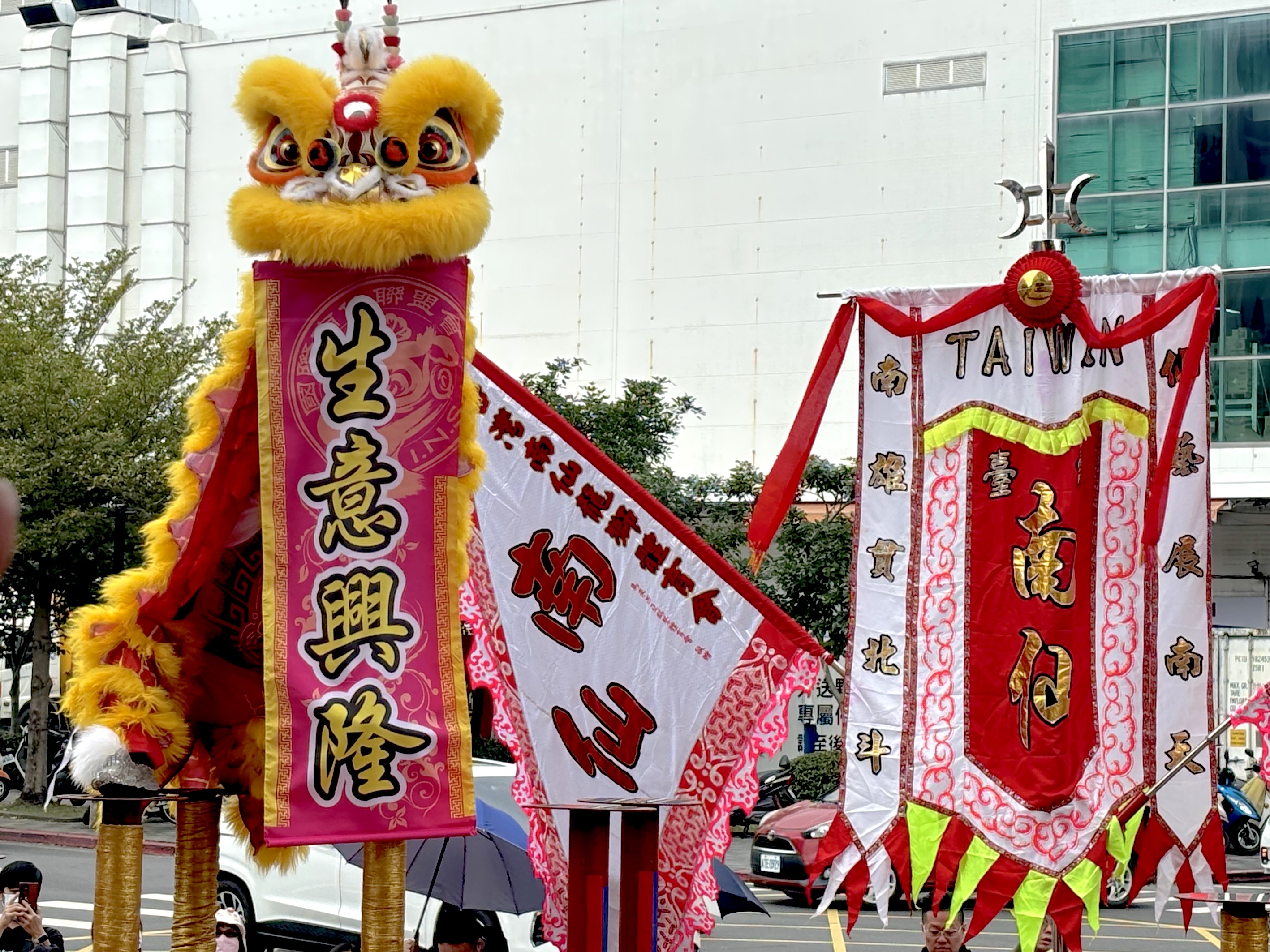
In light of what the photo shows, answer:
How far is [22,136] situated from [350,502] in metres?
38.2

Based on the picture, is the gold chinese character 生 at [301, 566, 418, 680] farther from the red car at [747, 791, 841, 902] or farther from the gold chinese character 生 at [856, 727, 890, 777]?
the red car at [747, 791, 841, 902]

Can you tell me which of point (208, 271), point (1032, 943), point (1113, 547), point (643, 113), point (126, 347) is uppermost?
point (643, 113)

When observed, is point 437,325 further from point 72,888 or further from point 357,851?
point 72,888

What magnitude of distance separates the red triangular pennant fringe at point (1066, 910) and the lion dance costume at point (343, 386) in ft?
9.80

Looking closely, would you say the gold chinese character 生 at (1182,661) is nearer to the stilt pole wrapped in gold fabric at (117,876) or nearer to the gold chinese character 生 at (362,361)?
the gold chinese character 生 at (362,361)

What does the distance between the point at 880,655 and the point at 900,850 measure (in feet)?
2.79

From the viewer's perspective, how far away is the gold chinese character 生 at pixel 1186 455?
771 centimetres

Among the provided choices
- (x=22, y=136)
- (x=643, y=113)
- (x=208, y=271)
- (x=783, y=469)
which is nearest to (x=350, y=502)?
(x=783, y=469)

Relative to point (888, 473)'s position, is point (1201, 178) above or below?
above

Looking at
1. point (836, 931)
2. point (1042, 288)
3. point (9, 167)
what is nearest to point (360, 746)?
point (1042, 288)

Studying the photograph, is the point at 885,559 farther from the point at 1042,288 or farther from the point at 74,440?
the point at 74,440

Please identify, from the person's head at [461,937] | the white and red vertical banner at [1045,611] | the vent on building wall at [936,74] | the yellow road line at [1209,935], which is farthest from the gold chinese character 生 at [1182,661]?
the vent on building wall at [936,74]

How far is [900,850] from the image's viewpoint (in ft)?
25.7

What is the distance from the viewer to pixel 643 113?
120 feet
